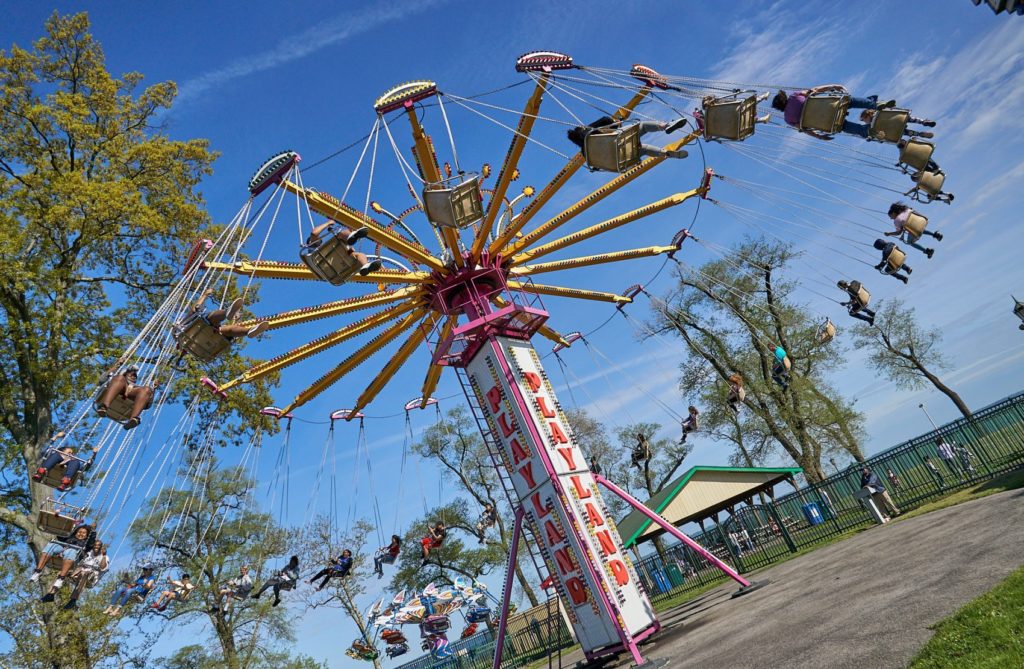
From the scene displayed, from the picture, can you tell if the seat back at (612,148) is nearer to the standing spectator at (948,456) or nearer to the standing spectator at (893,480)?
the standing spectator at (948,456)

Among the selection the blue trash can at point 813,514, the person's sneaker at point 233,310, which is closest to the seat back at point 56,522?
Answer: the person's sneaker at point 233,310

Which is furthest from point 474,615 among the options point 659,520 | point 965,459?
point 965,459

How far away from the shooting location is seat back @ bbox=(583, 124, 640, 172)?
10992 millimetres

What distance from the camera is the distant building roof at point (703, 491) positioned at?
24.3 meters

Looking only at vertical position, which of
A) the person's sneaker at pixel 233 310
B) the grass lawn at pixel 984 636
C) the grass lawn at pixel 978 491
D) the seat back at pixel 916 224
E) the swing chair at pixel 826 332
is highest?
the person's sneaker at pixel 233 310

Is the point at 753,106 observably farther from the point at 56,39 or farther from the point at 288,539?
the point at 288,539

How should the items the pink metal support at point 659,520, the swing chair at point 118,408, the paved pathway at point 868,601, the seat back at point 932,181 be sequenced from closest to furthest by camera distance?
the paved pathway at point 868,601
the swing chair at point 118,408
the seat back at point 932,181
the pink metal support at point 659,520

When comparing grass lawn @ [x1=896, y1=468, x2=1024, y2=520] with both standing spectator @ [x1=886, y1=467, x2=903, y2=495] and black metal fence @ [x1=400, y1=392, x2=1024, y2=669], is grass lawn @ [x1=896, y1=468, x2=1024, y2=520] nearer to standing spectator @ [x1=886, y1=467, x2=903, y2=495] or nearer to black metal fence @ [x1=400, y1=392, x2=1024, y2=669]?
black metal fence @ [x1=400, y1=392, x2=1024, y2=669]

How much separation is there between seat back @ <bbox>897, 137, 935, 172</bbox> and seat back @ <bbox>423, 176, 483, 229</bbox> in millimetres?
8411

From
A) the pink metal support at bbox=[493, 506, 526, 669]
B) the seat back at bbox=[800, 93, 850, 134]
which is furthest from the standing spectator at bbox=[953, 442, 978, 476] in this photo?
the pink metal support at bbox=[493, 506, 526, 669]

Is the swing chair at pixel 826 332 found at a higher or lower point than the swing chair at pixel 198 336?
lower

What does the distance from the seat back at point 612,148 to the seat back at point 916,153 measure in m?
5.63

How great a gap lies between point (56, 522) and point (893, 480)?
22.5 meters

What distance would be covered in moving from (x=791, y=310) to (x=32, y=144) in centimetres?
3466
